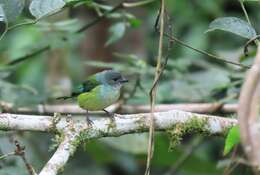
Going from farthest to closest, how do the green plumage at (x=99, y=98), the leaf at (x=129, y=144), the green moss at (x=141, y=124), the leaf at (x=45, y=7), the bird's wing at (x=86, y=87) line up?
the leaf at (x=129, y=144), the bird's wing at (x=86, y=87), the green plumage at (x=99, y=98), the green moss at (x=141, y=124), the leaf at (x=45, y=7)

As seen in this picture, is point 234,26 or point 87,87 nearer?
point 234,26

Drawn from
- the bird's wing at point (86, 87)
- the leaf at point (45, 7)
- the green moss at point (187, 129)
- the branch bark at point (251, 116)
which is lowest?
the bird's wing at point (86, 87)

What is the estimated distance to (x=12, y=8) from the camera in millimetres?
2707

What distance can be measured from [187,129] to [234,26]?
54 cm

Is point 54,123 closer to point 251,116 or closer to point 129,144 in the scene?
point 251,116

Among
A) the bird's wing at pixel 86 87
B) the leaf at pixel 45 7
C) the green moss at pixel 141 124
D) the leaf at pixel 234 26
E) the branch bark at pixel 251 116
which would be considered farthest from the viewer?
the bird's wing at pixel 86 87

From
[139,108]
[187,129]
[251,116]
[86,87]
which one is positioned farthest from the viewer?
[139,108]

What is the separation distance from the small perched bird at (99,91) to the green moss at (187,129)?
0.73 meters

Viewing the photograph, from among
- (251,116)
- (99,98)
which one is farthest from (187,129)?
(251,116)

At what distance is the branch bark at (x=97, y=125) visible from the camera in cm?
261

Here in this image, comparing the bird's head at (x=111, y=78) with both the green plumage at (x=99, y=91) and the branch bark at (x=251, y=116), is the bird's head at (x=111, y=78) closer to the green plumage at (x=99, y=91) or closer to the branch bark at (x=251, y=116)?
the green plumage at (x=99, y=91)

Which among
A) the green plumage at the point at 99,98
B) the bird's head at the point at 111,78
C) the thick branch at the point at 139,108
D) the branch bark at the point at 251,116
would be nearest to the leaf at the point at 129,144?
the thick branch at the point at 139,108

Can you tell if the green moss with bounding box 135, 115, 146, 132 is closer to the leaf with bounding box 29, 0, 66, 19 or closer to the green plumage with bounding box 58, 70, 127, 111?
the leaf with bounding box 29, 0, 66, 19

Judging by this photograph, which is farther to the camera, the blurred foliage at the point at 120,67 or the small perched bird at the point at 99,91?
the blurred foliage at the point at 120,67
